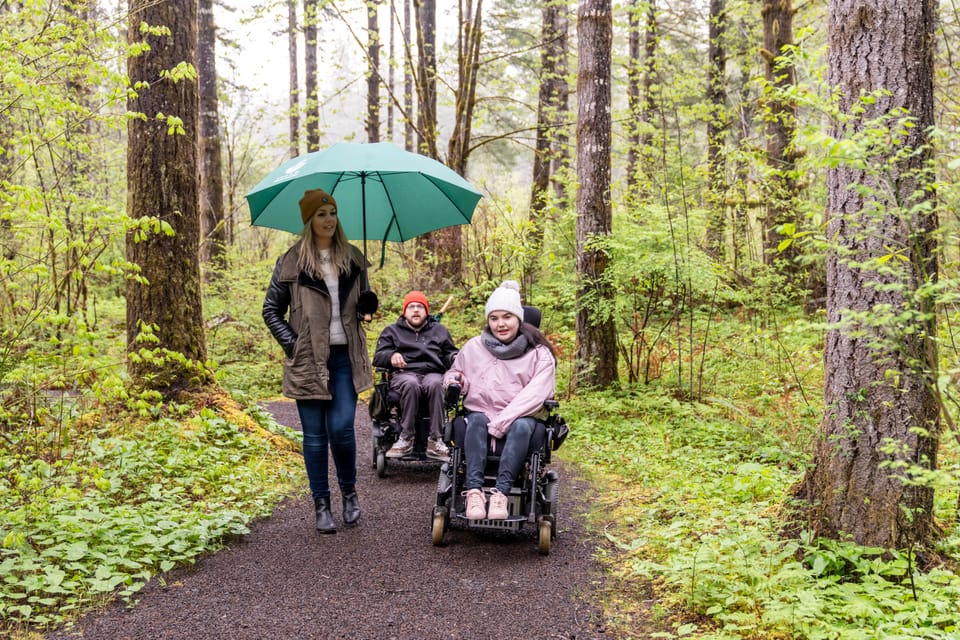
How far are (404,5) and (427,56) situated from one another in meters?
13.2

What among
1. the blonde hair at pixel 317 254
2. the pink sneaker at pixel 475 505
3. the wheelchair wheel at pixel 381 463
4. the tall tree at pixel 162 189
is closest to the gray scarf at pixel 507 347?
the pink sneaker at pixel 475 505

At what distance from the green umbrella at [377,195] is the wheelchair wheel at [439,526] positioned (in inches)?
78.5

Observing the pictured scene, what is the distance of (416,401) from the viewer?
235 inches

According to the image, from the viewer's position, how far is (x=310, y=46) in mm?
20828

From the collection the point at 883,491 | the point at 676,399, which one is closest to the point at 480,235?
the point at 676,399

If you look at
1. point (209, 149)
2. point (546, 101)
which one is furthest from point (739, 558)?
point (546, 101)

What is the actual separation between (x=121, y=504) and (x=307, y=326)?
1705 millimetres

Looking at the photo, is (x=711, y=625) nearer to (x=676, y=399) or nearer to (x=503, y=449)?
(x=503, y=449)

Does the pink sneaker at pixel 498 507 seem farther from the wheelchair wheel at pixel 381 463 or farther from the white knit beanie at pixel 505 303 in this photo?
the wheelchair wheel at pixel 381 463

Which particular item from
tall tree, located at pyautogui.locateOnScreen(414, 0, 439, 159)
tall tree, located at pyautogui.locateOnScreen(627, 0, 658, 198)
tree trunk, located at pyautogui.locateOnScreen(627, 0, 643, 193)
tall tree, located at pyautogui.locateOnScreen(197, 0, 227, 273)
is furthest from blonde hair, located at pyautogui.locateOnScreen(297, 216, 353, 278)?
tall tree, located at pyautogui.locateOnScreen(197, 0, 227, 273)

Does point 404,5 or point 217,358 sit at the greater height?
point 404,5

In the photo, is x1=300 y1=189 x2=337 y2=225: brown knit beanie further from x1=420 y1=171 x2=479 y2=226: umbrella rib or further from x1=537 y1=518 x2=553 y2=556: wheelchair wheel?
x1=537 y1=518 x2=553 y2=556: wheelchair wheel

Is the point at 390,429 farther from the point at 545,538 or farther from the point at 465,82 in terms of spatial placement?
the point at 465,82

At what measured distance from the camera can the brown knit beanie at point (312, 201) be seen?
434 cm
